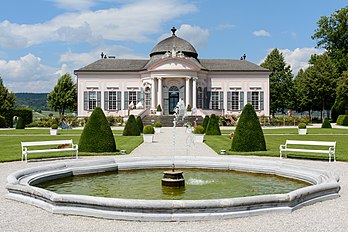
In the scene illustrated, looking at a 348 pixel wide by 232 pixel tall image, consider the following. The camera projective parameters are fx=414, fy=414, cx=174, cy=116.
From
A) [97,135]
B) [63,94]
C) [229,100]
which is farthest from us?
[63,94]

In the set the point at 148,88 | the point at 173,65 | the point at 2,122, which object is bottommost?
the point at 2,122

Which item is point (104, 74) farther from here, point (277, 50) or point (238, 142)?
point (238, 142)

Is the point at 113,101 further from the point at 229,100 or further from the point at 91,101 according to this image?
the point at 229,100

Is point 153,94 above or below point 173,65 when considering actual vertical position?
below

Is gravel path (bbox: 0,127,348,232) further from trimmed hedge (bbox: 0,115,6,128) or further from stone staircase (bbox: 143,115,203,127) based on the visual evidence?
trimmed hedge (bbox: 0,115,6,128)

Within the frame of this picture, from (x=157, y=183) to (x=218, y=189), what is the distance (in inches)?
65.7

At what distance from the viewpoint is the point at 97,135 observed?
57.1 ft

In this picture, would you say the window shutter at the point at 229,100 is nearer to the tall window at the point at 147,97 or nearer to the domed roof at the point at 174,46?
the domed roof at the point at 174,46

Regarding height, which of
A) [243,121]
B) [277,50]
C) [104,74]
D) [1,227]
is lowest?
[1,227]

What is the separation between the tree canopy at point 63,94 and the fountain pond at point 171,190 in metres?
54.4

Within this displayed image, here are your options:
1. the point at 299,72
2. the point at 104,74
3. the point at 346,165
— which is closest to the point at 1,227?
the point at 346,165

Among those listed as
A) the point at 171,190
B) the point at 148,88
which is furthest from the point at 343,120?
the point at 171,190

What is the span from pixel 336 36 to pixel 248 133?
4448cm

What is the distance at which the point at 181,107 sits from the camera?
4662 cm
